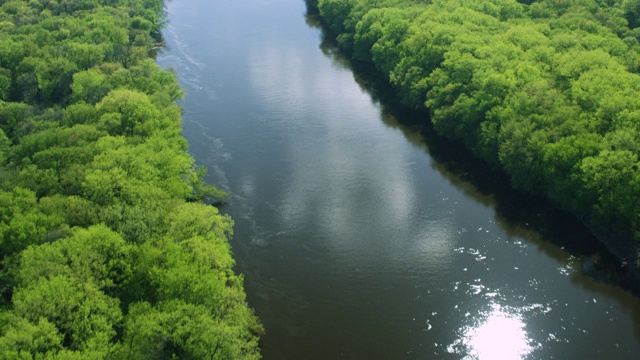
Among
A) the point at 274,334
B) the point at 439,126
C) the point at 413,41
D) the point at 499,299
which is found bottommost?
the point at 274,334

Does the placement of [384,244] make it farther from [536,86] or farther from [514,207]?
[536,86]

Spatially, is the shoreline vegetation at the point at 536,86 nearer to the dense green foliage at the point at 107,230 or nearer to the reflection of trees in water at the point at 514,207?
the reflection of trees in water at the point at 514,207

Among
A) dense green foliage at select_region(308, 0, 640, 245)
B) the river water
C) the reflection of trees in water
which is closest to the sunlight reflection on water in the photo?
the river water

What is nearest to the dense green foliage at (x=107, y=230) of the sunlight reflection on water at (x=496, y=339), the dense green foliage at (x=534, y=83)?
the sunlight reflection on water at (x=496, y=339)

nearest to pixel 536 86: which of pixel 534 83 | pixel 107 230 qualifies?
pixel 534 83

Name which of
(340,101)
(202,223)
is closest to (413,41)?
(340,101)

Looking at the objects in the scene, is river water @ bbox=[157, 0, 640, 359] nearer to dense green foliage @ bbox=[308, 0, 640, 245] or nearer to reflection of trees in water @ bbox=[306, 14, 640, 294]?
reflection of trees in water @ bbox=[306, 14, 640, 294]

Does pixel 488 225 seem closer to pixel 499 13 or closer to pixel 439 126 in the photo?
pixel 439 126

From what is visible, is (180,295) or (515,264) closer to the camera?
(180,295)
